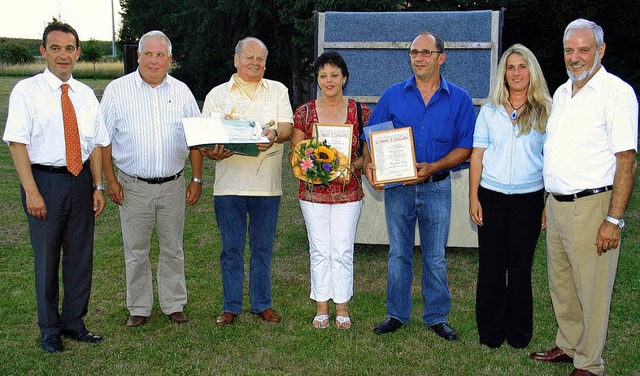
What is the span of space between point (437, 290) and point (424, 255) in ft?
0.92

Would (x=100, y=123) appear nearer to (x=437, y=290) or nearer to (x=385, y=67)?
(x=437, y=290)

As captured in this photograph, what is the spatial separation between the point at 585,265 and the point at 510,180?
737mm

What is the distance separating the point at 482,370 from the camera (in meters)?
4.94

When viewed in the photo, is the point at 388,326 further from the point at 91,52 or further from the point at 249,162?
the point at 91,52

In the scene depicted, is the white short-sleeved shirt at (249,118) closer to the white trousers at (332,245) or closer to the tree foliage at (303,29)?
the white trousers at (332,245)

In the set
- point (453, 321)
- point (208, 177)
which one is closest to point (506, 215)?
point (453, 321)

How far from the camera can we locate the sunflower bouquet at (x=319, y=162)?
5258mm

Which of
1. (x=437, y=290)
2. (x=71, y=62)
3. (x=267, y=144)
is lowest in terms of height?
(x=437, y=290)

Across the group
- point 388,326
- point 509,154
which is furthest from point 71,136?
point 509,154

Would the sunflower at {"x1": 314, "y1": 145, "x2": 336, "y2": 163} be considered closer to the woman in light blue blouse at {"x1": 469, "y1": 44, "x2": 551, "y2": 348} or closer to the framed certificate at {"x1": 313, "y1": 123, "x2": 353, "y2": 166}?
the framed certificate at {"x1": 313, "y1": 123, "x2": 353, "y2": 166}

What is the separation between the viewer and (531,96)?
193 inches

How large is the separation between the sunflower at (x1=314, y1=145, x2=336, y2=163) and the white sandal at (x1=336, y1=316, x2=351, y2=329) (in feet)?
4.33

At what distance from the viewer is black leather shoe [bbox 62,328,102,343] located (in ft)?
17.8

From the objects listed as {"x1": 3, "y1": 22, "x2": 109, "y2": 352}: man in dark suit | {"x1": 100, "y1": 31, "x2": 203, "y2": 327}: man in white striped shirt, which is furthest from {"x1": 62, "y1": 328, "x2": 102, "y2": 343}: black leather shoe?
{"x1": 100, "y1": 31, "x2": 203, "y2": 327}: man in white striped shirt
